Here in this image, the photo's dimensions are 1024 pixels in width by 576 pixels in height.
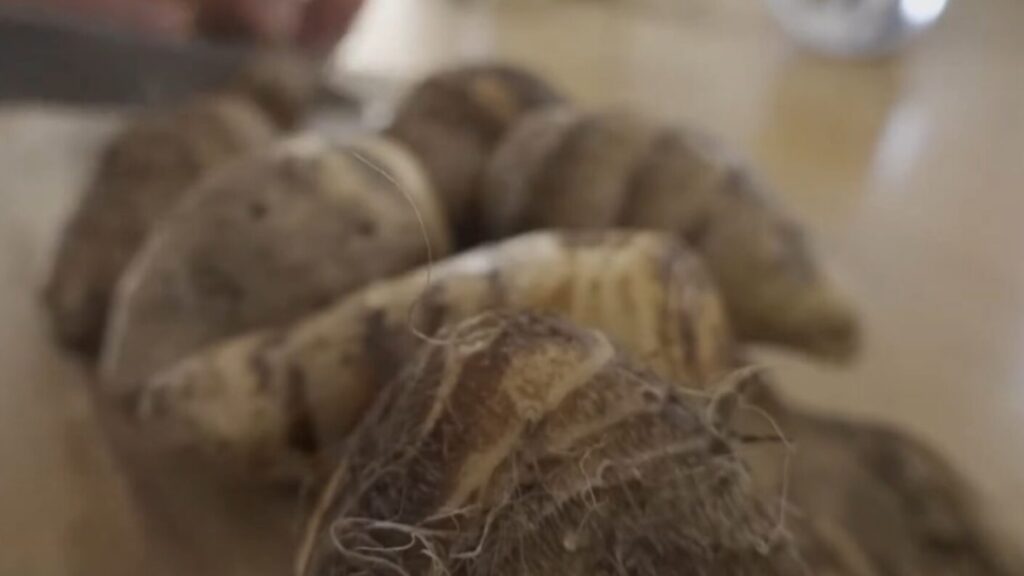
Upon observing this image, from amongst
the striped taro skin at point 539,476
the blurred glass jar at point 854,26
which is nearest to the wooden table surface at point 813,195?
the blurred glass jar at point 854,26

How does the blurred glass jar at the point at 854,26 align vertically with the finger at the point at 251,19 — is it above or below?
below

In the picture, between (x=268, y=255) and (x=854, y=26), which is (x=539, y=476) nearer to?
(x=268, y=255)

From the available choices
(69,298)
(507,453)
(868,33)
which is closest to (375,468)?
(507,453)

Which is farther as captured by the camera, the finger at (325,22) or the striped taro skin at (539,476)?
the finger at (325,22)

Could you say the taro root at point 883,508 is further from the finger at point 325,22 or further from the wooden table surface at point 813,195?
the finger at point 325,22

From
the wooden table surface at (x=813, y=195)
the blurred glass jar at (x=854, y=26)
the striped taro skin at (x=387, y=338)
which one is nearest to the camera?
the striped taro skin at (x=387, y=338)

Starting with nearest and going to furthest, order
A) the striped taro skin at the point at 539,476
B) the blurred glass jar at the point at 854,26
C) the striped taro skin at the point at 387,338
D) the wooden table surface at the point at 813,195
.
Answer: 1. the striped taro skin at the point at 539,476
2. the striped taro skin at the point at 387,338
3. the wooden table surface at the point at 813,195
4. the blurred glass jar at the point at 854,26
